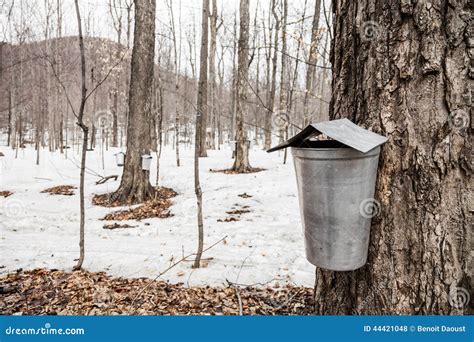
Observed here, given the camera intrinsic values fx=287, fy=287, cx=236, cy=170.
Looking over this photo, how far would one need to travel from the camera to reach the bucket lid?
1034 mm

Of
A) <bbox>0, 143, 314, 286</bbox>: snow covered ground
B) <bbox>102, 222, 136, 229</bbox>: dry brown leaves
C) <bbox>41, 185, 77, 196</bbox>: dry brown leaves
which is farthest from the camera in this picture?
<bbox>41, 185, 77, 196</bbox>: dry brown leaves

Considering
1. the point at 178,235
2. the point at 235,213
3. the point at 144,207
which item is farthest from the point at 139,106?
the point at 178,235

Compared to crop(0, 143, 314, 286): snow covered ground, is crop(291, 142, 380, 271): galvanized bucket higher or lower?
higher

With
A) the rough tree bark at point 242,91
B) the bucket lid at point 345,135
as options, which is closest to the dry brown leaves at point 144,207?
the rough tree bark at point 242,91

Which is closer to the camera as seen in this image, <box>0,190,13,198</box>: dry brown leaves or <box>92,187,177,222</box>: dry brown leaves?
<box>92,187,177,222</box>: dry brown leaves

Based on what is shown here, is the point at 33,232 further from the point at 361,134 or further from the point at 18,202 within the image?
the point at 361,134

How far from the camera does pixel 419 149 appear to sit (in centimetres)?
125

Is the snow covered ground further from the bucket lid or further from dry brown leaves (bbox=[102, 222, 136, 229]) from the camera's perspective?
the bucket lid

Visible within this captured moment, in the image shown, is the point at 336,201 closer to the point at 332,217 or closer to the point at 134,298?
the point at 332,217

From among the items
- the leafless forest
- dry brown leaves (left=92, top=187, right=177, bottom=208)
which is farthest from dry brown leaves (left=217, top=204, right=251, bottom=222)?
dry brown leaves (left=92, top=187, right=177, bottom=208)

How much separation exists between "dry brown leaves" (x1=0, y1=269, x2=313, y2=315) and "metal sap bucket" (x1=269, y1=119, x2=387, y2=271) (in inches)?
40.7

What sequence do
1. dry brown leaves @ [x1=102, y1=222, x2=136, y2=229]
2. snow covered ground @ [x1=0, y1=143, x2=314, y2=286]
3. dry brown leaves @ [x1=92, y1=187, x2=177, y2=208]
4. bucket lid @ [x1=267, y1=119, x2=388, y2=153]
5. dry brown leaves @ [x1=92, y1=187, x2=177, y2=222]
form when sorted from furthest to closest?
1. dry brown leaves @ [x1=92, y1=187, x2=177, y2=208]
2. dry brown leaves @ [x1=92, y1=187, x2=177, y2=222]
3. dry brown leaves @ [x1=102, y1=222, x2=136, y2=229]
4. snow covered ground @ [x1=0, y1=143, x2=314, y2=286]
5. bucket lid @ [x1=267, y1=119, x2=388, y2=153]

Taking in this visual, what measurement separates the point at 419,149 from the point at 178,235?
3545 mm

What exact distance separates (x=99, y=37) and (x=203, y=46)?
2152 cm
